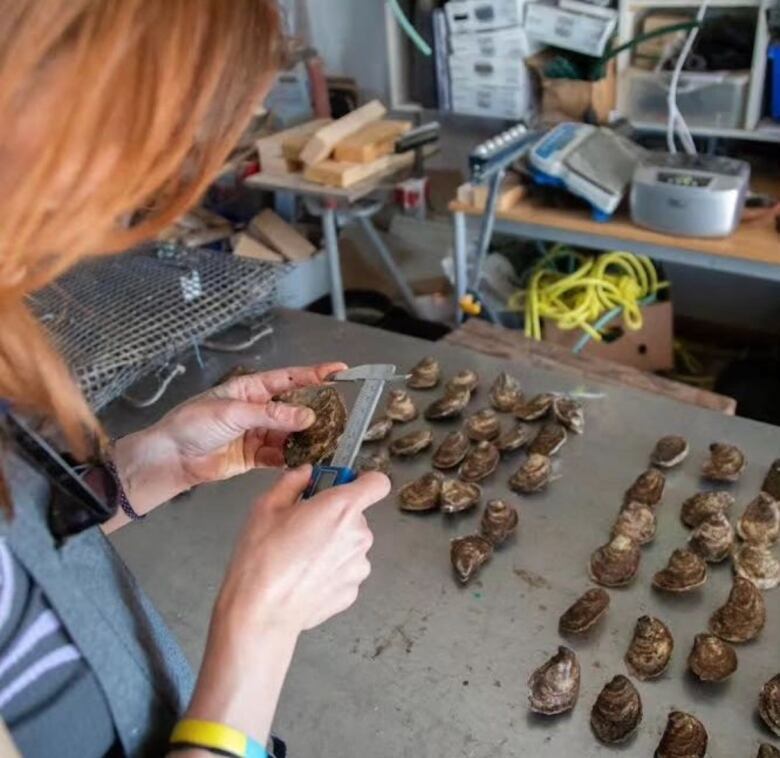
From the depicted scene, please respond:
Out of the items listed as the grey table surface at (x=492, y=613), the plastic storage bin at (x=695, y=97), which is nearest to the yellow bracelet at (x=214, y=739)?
the grey table surface at (x=492, y=613)

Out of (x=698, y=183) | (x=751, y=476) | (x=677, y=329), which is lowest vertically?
(x=677, y=329)

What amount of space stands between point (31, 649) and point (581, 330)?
Result: 180cm

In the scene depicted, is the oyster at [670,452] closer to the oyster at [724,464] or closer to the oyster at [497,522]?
the oyster at [724,464]

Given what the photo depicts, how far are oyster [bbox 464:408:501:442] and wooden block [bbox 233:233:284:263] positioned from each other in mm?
1162

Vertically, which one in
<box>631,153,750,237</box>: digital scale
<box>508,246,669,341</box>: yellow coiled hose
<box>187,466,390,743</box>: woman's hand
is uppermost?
<box>187,466,390,743</box>: woman's hand

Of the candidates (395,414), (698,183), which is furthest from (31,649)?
(698,183)

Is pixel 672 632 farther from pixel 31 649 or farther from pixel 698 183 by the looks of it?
pixel 698 183

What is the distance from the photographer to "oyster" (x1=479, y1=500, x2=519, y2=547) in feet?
3.62

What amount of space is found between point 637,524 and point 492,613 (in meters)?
0.23

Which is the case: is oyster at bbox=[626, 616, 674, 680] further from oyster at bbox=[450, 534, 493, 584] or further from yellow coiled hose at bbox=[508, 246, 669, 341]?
yellow coiled hose at bbox=[508, 246, 669, 341]

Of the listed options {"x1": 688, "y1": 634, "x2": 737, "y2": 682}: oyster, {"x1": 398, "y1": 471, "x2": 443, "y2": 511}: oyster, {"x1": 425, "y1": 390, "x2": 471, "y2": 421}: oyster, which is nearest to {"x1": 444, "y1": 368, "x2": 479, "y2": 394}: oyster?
{"x1": 425, "y1": 390, "x2": 471, "y2": 421}: oyster

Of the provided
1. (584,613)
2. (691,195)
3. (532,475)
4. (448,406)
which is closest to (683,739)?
(584,613)

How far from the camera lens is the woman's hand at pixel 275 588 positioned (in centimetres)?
66

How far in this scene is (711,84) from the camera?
2.11 m
